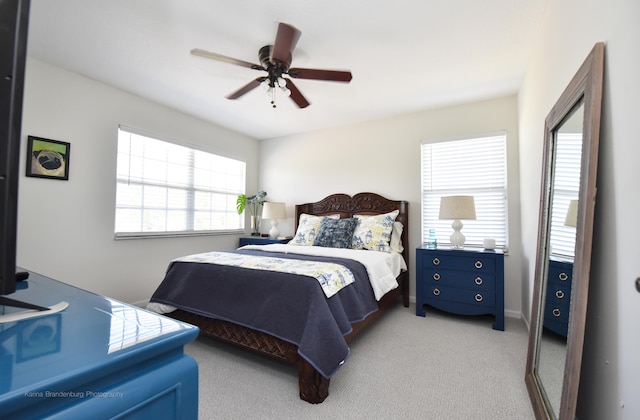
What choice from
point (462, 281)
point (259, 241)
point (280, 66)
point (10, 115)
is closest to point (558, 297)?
point (462, 281)

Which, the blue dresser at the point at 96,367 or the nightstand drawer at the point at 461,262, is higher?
the blue dresser at the point at 96,367

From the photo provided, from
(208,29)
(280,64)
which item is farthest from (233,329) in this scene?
(208,29)

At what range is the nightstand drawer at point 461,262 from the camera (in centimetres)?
293

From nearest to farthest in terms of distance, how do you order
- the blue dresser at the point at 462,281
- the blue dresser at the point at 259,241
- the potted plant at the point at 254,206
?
the blue dresser at the point at 462,281, the blue dresser at the point at 259,241, the potted plant at the point at 254,206

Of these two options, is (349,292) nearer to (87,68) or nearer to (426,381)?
(426,381)

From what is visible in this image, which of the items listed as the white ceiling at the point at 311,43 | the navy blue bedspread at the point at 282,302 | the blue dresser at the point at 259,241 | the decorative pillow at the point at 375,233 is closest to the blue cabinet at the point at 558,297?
the navy blue bedspread at the point at 282,302

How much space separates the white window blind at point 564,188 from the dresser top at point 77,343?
1.69 m

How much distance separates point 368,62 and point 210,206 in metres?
2.98

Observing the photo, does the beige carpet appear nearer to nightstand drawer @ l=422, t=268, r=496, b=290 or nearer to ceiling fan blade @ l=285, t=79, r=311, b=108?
nightstand drawer @ l=422, t=268, r=496, b=290

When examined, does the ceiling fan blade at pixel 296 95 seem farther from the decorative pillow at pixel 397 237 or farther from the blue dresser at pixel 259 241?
the blue dresser at pixel 259 241

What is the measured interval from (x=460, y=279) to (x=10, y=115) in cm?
335

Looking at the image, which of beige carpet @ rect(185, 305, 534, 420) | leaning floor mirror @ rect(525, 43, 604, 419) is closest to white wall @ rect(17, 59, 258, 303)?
beige carpet @ rect(185, 305, 534, 420)

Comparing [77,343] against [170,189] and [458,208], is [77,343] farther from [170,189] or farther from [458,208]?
[170,189]

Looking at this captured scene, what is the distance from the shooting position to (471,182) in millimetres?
3549
